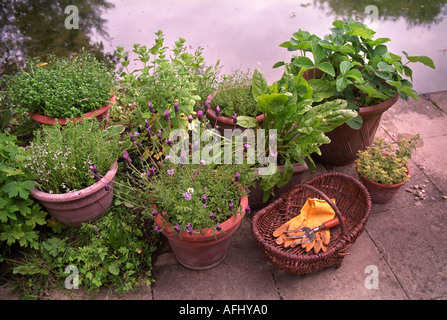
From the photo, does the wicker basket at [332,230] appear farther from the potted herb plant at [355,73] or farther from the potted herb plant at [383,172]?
the potted herb plant at [355,73]

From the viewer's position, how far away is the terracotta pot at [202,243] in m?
2.22

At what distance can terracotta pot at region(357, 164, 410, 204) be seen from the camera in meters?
2.82

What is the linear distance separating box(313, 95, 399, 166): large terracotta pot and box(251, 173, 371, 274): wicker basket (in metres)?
0.40

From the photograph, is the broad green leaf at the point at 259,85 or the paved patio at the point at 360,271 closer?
the paved patio at the point at 360,271

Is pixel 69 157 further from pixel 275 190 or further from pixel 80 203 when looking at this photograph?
pixel 275 190

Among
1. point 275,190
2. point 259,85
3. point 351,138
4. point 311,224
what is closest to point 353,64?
point 351,138

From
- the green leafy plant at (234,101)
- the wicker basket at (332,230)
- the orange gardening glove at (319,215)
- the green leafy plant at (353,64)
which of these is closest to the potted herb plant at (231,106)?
the green leafy plant at (234,101)

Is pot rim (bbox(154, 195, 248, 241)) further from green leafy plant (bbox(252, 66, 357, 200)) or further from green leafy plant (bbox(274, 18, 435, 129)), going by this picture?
green leafy plant (bbox(274, 18, 435, 129))

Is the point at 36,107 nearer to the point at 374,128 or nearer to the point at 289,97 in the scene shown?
the point at 289,97

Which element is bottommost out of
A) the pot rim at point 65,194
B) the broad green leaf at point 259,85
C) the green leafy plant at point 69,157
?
the pot rim at point 65,194

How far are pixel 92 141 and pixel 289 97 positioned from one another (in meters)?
1.39

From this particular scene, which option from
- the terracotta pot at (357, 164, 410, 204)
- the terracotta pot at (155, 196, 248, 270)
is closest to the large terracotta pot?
the terracotta pot at (357, 164, 410, 204)

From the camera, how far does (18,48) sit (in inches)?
183

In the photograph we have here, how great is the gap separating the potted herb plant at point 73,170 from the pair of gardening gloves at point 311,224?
125 cm
